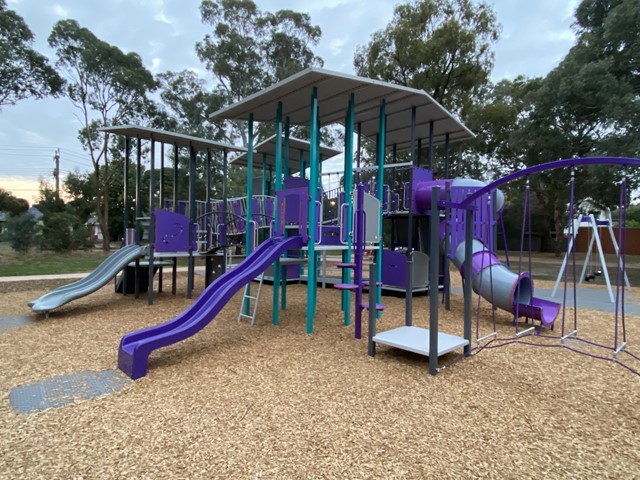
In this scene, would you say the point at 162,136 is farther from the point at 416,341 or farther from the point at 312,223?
the point at 416,341

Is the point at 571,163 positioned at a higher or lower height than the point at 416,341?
higher

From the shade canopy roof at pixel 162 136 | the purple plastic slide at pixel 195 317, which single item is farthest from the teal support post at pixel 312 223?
the shade canopy roof at pixel 162 136

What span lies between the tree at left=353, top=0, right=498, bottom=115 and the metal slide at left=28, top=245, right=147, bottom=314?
53.1 feet

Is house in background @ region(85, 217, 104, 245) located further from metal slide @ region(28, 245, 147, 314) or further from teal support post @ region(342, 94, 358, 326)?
teal support post @ region(342, 94, 358, 326)

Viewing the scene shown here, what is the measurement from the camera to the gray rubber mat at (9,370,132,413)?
3396 mm

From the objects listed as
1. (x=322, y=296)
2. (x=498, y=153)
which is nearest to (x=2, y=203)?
(x=322, y=296)

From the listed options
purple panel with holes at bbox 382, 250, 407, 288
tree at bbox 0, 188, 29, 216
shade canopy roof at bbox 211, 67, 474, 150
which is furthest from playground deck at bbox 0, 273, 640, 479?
tree at bbox 0, 188, 29, 216

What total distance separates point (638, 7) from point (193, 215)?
15.6m

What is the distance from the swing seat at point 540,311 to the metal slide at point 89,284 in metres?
7.49

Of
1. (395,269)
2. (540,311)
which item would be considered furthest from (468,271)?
(395,269)

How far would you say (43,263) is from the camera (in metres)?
16.6

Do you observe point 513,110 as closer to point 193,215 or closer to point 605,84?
point 605,84

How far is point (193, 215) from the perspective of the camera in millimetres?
8859

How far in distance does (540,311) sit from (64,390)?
6690mm
